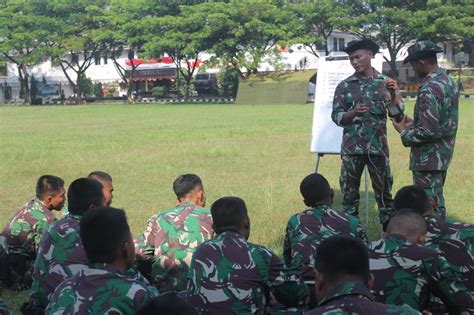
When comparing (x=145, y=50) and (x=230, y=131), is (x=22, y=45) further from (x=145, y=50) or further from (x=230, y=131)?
(x=230, y=131)

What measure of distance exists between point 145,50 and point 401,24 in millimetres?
20463

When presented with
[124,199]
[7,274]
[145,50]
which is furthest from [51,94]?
[7,274]

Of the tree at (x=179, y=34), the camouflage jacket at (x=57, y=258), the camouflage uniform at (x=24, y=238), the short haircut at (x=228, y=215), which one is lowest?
the camouflage uniform at (x=24, y=238)

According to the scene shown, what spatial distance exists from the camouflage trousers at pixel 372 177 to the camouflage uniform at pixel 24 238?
3031mm

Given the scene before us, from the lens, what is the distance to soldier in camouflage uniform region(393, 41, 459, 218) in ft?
20.4

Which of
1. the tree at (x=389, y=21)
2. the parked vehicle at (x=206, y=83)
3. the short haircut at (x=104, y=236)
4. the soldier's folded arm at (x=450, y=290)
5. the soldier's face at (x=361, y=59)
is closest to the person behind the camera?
the short haircut at (x=104, y=236)

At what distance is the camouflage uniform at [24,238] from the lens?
6367 mm

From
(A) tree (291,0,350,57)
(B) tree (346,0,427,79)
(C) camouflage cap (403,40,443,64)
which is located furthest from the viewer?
(A) tree (291,0,350,57)

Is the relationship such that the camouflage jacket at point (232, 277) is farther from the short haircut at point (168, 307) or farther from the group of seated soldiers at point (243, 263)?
the short haircut at point (168, 307)

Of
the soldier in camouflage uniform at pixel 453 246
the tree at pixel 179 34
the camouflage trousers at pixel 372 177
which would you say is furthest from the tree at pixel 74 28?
the soldier in camouflage uniform at pixel 453 246

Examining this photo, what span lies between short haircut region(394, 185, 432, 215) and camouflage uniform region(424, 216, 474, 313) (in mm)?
297

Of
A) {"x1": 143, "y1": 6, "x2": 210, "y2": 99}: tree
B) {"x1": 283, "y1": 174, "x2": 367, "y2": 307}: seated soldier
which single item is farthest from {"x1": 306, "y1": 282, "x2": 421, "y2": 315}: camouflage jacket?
{"x1": 143, "y1": 6, "x2": 210, "y2": 99}: tree

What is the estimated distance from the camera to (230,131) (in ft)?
76.5

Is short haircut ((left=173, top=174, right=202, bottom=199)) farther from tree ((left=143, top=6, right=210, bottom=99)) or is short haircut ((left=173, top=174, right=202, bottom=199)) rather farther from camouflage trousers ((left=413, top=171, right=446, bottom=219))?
tree ((left=143, top=6, right=210, bottom=99))
